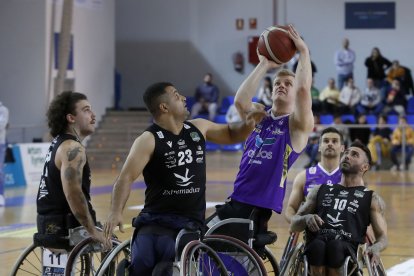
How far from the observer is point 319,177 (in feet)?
24.3

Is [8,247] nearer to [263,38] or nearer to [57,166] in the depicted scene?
[57,166]

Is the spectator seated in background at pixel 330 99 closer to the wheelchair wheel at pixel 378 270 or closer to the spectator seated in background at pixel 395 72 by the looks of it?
the spectator seated in background at pixel 395 72

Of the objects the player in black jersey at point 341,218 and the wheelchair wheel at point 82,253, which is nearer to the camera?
the wheelchair wheel at point 82,253

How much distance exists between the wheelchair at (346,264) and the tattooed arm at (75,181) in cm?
135

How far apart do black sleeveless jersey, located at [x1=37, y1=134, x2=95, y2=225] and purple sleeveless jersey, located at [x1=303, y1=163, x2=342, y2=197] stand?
195 cm

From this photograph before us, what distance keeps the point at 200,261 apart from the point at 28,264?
10.8 feet

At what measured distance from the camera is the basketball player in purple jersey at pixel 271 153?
629 cm

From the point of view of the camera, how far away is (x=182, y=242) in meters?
5.46

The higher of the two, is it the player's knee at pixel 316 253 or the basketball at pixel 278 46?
the basketball at pixel 278 46

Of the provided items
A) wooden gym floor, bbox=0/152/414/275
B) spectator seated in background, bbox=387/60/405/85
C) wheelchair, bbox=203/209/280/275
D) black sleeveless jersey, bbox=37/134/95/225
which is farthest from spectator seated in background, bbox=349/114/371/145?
black sleeveless jersey, bbox=37/134/95/225

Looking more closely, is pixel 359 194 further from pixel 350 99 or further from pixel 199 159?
pixel 350 99

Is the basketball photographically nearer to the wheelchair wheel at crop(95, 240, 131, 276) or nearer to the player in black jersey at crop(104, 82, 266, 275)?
the player in black jersey at crop(104, 82, 266, 275)

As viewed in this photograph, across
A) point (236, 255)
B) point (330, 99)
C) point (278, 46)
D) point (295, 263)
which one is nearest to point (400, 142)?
point (330, 99)

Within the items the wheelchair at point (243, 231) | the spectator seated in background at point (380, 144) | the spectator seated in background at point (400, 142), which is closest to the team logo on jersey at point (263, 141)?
the wheelchair at point (243, 231)
